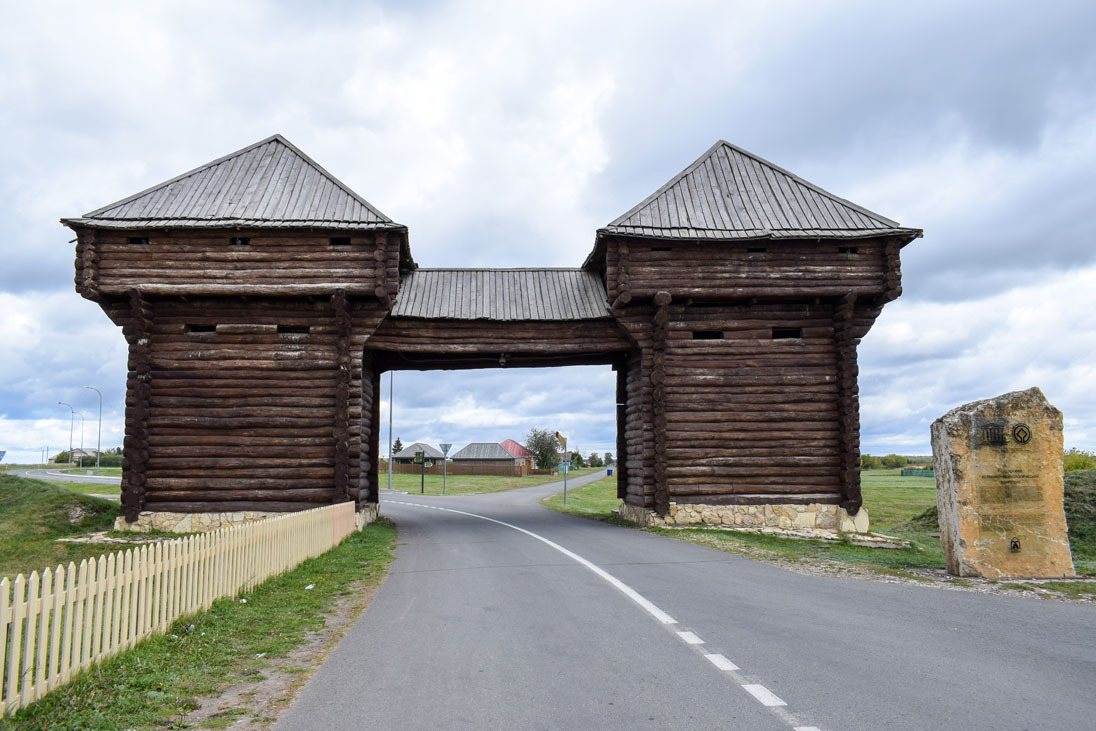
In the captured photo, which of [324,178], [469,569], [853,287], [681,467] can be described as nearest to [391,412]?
[324,178]

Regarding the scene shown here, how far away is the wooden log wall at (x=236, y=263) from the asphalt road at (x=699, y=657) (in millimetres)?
11372

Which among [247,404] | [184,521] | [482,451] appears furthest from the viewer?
[482,451]

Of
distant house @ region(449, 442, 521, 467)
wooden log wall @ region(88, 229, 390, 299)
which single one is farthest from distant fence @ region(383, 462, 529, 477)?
wooden log wall @ region(88, 229, 390, 299)

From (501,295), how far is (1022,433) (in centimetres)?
1582

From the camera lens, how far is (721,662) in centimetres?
658

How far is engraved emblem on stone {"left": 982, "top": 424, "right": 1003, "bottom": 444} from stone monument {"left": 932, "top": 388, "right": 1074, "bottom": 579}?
0.05 feet

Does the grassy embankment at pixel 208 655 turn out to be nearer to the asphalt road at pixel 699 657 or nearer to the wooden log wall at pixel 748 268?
the asphalt road at pixel 699 657

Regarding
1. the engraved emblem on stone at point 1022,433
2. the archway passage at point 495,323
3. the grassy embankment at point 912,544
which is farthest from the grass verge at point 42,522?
the engraved emblem on stone at point 1022,433

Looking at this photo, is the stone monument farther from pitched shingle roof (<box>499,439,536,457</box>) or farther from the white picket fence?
pitched shingle roof (<box>499,439,536,457</box>)

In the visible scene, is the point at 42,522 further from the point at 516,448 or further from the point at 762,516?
the point at 516,448

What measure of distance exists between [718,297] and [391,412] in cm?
2593

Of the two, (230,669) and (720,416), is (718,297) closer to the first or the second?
(720,416)

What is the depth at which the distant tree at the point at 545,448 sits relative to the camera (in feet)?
344

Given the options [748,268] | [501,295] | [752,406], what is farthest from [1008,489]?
[501,295]
